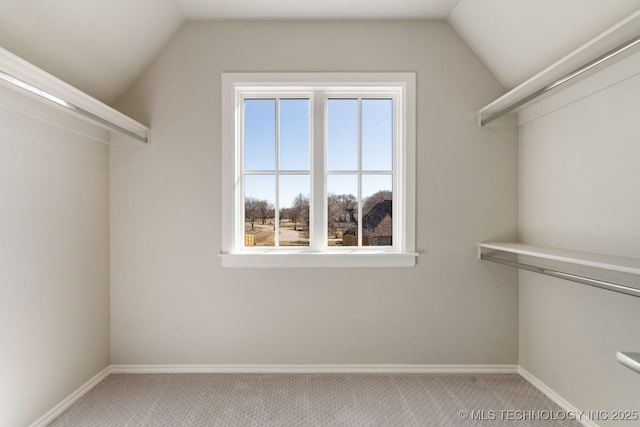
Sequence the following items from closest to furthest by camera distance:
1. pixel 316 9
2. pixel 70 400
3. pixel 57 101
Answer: pixel 57 101
pixel 70 400
pixel 316 9

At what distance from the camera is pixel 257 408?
1709 mm

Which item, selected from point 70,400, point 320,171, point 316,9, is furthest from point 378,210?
point 70,400

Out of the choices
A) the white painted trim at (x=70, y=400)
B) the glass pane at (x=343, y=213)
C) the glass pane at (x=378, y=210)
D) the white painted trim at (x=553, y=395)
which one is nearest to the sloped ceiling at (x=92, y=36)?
the glass pane at (x=343, y=213)

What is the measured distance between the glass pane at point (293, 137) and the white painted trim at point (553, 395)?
6.83 ft

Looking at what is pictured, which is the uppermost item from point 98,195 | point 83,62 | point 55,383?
point 83,62

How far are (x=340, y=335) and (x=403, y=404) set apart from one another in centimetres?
56

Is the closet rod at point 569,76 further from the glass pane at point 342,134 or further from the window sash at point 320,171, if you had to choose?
the glass pane at point 342,134

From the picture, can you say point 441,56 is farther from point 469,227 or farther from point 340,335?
point 340,335

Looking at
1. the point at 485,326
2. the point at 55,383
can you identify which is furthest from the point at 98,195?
the point at 485,326

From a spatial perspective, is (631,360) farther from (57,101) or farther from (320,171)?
(57,101)

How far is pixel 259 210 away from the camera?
2.25 m

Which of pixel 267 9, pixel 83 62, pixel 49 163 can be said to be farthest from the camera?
pixel 267 9

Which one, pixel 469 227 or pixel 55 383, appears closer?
pixel 55 383

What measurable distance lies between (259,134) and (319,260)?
1041 millimetres
